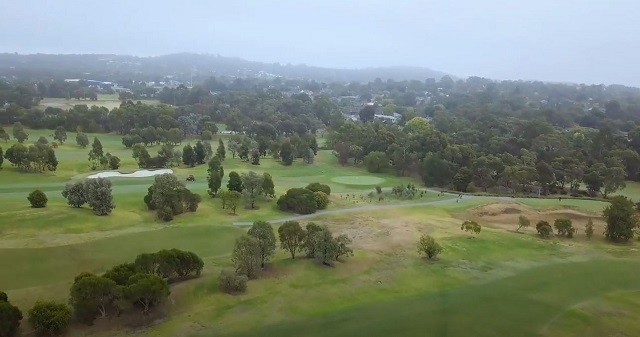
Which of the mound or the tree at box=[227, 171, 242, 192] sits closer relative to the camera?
the mound

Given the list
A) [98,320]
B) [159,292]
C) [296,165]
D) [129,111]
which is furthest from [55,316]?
[129,111]

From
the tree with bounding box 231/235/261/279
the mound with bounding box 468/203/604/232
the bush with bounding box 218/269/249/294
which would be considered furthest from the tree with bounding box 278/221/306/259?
the mound with bounding box 468/203/604/232

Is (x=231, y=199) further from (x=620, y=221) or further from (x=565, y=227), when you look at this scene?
(x=620, y=221)

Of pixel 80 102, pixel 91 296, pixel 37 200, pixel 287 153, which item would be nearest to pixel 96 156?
pixel 287 153

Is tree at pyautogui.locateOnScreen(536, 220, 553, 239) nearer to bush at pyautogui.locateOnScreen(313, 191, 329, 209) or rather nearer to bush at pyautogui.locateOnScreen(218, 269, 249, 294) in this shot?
bush at pyautogui.locateOnScreen(313, 191, 329, 209)

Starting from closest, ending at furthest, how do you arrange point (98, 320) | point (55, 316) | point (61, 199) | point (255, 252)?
point (55, 316) → point (98, 320) → point (255, 252) → point (61, 199)

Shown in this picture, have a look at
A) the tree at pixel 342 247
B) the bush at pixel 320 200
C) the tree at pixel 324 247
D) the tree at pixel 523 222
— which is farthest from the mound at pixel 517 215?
the tree at pixel 324 247

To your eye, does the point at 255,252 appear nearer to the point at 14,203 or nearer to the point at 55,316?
the point at 55,316

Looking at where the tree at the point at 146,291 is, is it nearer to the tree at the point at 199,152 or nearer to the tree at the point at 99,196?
the tree at the point at 99,196
